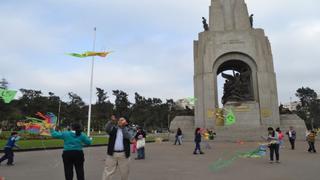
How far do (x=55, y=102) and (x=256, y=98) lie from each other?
221 ft

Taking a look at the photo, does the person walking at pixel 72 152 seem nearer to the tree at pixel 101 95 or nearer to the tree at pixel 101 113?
the tree at pixel 101 113

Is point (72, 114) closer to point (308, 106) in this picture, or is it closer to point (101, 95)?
point (101, 95)

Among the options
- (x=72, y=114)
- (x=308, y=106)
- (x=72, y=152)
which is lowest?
(x=72, y=152)

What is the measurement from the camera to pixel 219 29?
127 feet

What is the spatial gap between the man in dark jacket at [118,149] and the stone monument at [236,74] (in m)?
26.7

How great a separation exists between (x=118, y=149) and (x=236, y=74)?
32532 millimetres

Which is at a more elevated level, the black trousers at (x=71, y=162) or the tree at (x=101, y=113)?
the tree at (x=101, y=113)

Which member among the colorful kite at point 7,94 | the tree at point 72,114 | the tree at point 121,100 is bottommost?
the colorful kite at point 7,94

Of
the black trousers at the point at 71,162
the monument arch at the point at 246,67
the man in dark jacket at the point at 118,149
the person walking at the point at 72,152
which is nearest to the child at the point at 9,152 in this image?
the person walking at the point at 72,152

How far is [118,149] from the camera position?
6801 mm

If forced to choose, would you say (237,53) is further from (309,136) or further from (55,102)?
(55,102)

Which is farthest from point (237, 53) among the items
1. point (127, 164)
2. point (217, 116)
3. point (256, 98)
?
point (127, 164)

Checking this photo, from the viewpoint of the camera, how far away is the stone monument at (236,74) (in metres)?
34.0

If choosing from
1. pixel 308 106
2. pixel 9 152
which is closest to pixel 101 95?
pixel 308 106
